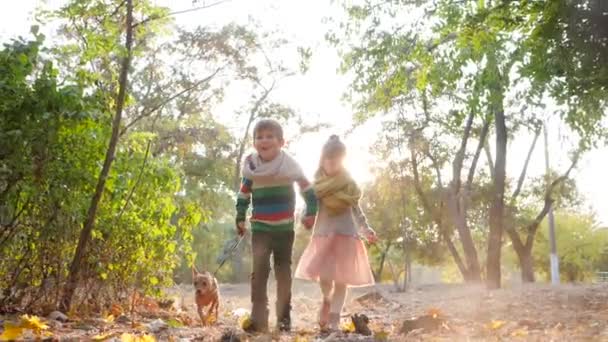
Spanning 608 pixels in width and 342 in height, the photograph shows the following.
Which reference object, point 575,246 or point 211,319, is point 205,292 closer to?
point 211,319

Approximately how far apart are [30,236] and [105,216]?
82 cm

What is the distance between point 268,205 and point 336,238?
918 millimetres

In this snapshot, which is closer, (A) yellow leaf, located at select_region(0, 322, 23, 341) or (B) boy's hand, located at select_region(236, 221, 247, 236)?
(A) yellow leaf, located at select_region(0, 322, 23, 341)

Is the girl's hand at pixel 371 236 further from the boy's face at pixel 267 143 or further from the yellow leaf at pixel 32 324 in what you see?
the yellow leaf at pixel 32 324

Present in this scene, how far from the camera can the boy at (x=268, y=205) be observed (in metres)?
5.84

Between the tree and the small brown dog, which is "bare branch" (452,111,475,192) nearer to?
the tree

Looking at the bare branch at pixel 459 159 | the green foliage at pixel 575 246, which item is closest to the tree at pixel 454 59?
the bare branch at pixel 459 159

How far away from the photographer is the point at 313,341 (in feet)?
16.0

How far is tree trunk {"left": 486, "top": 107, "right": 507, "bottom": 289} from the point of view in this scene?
1541 centimetres

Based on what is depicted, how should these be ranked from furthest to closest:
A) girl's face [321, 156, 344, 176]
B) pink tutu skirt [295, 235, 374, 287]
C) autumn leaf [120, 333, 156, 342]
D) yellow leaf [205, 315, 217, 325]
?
yellow leaf [205, 315, 217, 325]
girl's face [321, 156, 344, 176]
pink tutu skirt [295, 235, 374, 287]
autumn leaf [120, 333, 156, 342]

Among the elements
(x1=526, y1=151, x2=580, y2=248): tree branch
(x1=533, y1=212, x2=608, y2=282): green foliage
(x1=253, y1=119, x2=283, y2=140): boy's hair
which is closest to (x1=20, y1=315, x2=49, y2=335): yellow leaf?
(x1=253, y1=119, x2=283, y2=140): boy's hair

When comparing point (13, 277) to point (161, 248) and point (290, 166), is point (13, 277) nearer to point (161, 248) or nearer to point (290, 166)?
point (161, 248)

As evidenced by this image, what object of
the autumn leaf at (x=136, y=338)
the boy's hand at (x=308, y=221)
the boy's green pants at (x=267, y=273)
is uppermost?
the boy's hand at (x=308, y=221)

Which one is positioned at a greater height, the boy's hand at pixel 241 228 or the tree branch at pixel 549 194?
the tree branch at pixel 549 194
